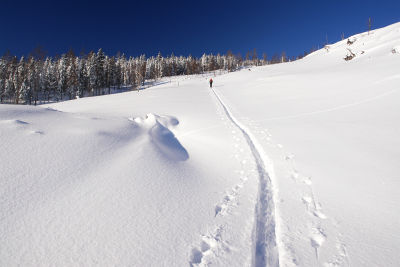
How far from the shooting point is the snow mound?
18.5 ft

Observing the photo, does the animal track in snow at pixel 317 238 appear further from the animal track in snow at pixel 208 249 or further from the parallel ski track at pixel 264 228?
the animal track in snow at pixel 208 249

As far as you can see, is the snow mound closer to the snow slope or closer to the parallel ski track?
the snow slope

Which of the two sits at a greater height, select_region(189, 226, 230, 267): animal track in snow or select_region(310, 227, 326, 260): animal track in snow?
select_region(189, 226, 230, 267): animal track in snow

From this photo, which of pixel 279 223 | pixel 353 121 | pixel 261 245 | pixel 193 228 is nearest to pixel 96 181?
pixel 193 228

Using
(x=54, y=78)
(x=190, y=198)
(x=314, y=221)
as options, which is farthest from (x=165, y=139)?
(x=54, y=78)

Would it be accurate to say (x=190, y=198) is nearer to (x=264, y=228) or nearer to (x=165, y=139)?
(x=264, y=228)

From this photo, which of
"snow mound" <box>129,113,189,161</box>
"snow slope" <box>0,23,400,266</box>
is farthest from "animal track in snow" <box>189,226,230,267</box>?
"snow mound" <box>129,113,189,161</box>

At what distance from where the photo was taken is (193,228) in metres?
2.94

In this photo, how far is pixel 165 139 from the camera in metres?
7.05

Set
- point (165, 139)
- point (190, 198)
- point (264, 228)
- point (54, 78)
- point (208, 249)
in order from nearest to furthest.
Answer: point (208, 249) → point (264, 228) → point (190, 198) → point (165, 139) → point (54, 78)

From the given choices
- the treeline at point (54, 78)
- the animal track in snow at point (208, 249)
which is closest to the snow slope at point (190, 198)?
the animal track in snow at point (208, 249)

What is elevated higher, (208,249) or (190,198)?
(190,198)

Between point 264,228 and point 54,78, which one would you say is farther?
point 54,78

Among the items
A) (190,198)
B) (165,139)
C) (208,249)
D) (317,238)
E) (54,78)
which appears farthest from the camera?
(54,78)
